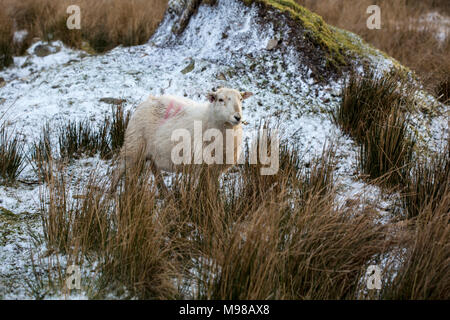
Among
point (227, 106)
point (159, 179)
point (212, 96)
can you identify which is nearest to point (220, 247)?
point (227, 106)

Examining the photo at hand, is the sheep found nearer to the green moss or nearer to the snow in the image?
the snow

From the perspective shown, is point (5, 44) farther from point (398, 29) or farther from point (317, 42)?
point (398, 29)

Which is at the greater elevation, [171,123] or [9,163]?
[171,123]

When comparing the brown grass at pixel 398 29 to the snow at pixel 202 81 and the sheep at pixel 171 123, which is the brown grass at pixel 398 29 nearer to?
the snow at pixel 202 81

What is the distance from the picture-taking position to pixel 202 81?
17.5ft

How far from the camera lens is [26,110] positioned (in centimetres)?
512

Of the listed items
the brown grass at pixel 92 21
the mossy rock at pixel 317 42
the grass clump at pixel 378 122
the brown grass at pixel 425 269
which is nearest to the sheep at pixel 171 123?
the grass clump at pixel 378 122

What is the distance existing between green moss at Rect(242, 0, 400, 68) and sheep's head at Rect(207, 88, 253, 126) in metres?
2.44

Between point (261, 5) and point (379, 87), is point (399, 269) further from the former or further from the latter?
point (261, 5)

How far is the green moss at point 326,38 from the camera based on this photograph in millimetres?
5422

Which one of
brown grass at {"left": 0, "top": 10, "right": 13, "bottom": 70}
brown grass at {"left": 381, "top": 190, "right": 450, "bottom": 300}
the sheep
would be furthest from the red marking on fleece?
brown grass at {"left": 0, "top": 10, "right": 13, "bottom": 70}

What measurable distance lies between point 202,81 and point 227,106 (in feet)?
7.11

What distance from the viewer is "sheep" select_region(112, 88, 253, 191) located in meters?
3.33
